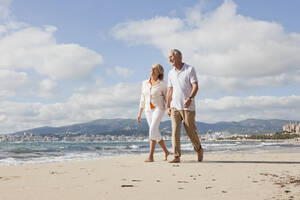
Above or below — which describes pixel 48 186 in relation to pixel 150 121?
below

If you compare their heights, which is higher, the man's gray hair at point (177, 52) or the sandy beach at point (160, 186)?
the man's gray hair at point (177, 52)

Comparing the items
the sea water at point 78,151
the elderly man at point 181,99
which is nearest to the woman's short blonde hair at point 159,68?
the elderly man at point 181,99

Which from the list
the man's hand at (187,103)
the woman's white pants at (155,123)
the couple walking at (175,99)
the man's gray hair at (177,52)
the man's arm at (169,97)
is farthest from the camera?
the woman's white pants at (155,123)

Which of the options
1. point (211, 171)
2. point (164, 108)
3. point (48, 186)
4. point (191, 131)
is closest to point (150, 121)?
point (164, 108)

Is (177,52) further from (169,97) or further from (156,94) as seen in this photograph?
(156,94)

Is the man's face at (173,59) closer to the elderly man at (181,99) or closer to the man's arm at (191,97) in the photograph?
the elderly man at (181,99)

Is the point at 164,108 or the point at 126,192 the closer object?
the point at 126,192

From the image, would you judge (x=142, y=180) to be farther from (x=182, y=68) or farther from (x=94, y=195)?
(x=182, y=68)

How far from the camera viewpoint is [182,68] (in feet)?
20.5

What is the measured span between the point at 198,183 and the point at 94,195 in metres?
1.34

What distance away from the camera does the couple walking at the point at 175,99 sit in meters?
6.05

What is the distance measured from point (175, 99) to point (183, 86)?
309 millimetres

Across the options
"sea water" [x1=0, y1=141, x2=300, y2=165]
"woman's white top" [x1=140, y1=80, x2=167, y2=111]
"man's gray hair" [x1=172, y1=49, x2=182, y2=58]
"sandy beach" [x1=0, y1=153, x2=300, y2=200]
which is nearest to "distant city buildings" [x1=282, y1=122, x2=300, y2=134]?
"sea water" [x1=0, y1=141, x2=300, y2=165]

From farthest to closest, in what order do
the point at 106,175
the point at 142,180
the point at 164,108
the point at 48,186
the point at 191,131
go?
the point at 164,108 < the point at 191,131 < the point at 106,175 < the point at 142,180 < the point at 48,186
